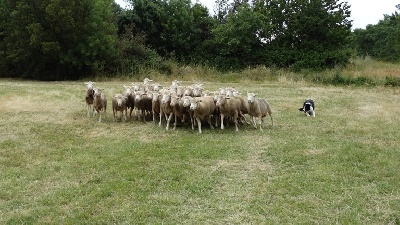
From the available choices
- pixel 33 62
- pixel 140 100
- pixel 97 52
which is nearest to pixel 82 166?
pixel 140 100

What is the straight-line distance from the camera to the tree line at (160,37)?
85.9 feet

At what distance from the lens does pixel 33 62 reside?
2819cm

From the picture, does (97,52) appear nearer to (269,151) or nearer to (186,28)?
(186,28)

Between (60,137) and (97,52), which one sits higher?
(97,52)

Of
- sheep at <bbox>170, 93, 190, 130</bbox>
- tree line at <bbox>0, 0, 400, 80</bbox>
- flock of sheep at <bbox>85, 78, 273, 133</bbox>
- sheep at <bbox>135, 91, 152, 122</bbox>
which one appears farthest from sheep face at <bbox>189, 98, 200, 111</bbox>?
tree line at <bbox>0, 0, 400, 80</bbox>

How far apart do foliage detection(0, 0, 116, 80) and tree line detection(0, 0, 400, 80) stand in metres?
0.06

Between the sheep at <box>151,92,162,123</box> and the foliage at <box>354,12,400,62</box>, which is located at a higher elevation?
the foliage at <box>354,12,400,62</box>

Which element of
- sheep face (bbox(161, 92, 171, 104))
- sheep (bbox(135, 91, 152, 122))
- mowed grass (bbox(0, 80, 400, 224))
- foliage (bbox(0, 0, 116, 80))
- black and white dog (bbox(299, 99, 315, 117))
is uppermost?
foliage (bbox(0, 0, 116, 80))

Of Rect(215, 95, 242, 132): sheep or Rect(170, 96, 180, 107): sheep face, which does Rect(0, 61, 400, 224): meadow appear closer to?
Rect(215, 95, 242, 132): sheep

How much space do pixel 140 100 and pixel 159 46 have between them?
20.8 metres

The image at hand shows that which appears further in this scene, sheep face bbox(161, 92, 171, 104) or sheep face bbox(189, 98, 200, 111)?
sheep face bbox(161, 92, 171, 104)

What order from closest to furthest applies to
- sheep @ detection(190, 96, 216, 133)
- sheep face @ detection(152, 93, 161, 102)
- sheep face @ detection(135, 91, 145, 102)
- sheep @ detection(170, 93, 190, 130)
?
sheep @ detection(190, 96, 216, 133) → sheep @ detection(170, 93, 190, 130) → sheep face @ detection(152, 93, 161, 102) → sheep face @ detection(135, 91, 145, 102)

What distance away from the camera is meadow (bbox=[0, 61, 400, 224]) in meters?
6.15

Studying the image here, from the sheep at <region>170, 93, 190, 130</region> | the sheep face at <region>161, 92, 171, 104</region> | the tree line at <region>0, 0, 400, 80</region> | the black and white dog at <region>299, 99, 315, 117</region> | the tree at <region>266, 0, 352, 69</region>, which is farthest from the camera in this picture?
the tree at <region>266, 0, 352, 69</region>
